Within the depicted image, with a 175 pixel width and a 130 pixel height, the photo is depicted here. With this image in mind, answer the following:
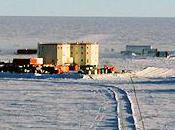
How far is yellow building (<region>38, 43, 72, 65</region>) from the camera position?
2742 cm

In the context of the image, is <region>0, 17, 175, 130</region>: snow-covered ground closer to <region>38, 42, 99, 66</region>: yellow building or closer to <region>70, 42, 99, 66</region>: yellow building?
<region>70, 42, 99, 66</region>: yellow building

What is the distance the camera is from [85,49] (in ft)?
93.2

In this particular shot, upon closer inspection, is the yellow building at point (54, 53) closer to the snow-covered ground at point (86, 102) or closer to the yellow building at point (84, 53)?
the yellow building at point (84, 53)

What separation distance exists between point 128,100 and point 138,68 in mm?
→ 12199

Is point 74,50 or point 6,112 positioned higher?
point 74,50

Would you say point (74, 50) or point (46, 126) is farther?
point (74, 50)

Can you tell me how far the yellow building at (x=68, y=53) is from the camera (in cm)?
2750

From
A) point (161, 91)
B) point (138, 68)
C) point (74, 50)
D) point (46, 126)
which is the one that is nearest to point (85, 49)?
point (74, 50)

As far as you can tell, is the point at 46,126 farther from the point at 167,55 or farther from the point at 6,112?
the point at 167,55

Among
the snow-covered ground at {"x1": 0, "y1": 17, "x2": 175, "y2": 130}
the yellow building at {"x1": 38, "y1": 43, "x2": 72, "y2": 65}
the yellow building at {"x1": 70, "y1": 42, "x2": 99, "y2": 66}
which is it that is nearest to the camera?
the snow-covered ground at {"x1": 0, "y1": 17, "x2": 175, "y2": 130}

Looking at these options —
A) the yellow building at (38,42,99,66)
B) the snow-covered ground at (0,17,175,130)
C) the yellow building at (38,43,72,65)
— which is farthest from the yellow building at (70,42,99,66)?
the snow-covered ground at (0,17,175,130)

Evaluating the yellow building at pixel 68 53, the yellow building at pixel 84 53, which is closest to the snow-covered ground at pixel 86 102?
the yellow building at pixel 84 53

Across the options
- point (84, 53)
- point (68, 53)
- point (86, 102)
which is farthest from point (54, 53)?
point (86, 102)

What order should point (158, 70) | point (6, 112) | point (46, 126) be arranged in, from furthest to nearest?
point (158, 70), point (6, 112), point (46, 126)
